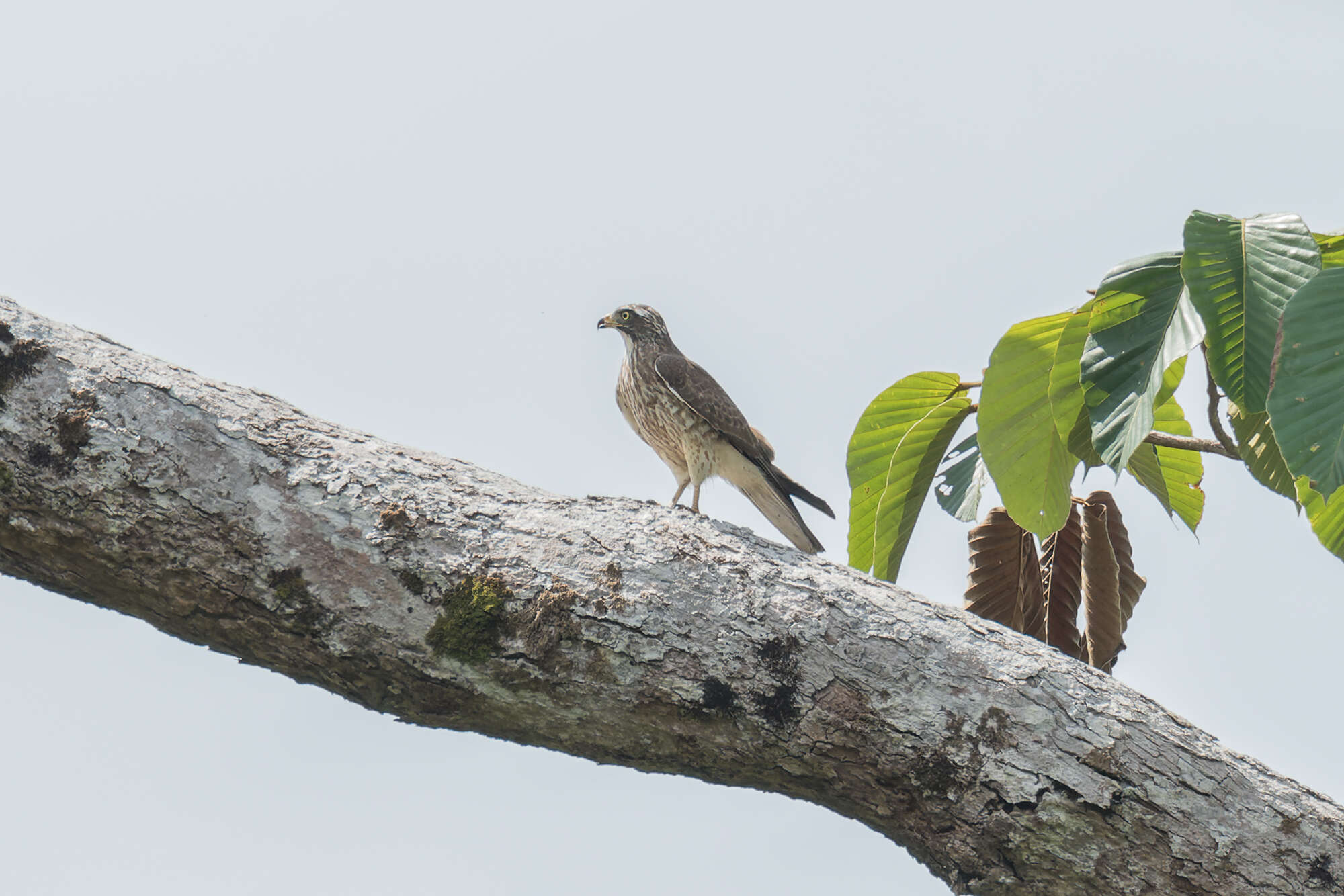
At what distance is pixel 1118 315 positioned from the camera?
104 inches

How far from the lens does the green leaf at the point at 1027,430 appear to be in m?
2.88

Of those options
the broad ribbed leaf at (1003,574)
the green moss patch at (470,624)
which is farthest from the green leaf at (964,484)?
the green moss patch at (470,624)

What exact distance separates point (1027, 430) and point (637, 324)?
433 centimetres

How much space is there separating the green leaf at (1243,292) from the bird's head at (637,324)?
15.2ft

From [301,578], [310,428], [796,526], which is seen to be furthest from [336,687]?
[796,526]

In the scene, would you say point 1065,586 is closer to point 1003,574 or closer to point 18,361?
point 1003,574

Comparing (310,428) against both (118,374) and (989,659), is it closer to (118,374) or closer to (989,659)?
(118,374)

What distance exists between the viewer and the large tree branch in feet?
7.88

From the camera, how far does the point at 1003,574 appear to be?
374 centimetres

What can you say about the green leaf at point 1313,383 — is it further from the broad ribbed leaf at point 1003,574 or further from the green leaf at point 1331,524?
the broad ribbed leaf at point 1003,574

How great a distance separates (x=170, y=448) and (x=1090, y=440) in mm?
2346

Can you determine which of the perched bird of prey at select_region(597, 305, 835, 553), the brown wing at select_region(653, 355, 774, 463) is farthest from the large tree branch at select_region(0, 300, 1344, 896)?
the brown wing at select_region(653, 355, 774, 463)

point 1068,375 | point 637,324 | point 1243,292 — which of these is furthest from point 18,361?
point 637,324

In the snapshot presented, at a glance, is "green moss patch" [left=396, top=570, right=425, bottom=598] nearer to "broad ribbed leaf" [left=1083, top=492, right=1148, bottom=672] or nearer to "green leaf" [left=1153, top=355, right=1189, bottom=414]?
"green leaf" [left=1153, top=355, right=1189, bottom=414]
